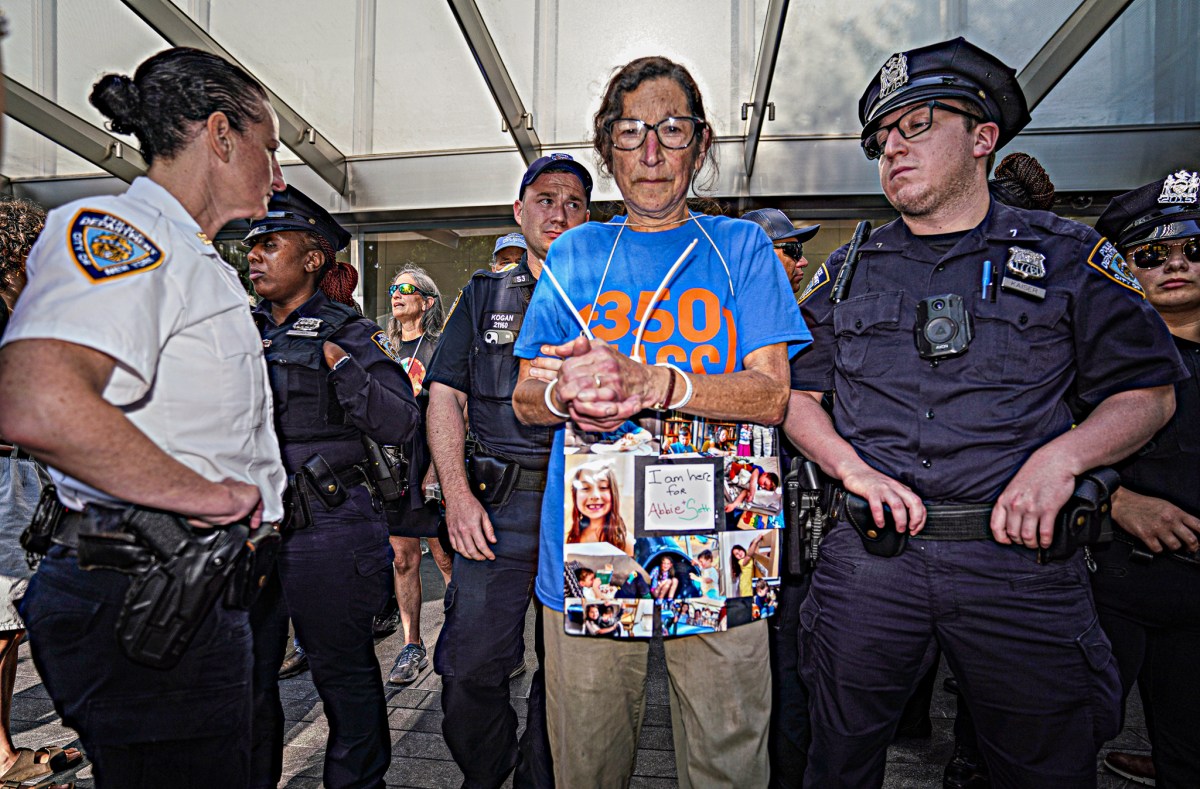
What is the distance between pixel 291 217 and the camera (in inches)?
115

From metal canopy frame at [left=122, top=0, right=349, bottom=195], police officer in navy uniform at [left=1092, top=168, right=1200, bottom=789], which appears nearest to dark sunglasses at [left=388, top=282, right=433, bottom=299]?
metal canopy frame at [left=122, top=0, right=349, bottom=195]

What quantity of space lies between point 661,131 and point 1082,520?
56.7 inches

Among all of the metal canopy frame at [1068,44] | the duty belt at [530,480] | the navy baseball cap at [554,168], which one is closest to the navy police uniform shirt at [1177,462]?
the duty belt at [530,480]

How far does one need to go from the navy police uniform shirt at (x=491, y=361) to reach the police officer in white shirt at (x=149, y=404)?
45.8 inches

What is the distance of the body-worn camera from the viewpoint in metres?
1.96

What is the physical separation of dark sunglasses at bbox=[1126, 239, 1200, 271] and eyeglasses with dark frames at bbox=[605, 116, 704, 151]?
1938 mm

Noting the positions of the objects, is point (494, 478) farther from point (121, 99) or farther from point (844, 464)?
point (121, 99)

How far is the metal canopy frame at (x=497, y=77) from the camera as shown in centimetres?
572

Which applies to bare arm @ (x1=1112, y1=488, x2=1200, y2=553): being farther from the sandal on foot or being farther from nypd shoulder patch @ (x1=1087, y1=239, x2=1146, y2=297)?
the sandal on foot

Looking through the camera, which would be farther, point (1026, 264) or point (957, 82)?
point (957, 82)

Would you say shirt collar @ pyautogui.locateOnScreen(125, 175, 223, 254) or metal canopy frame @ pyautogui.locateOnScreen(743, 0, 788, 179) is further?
metal canopy frame @ pyautogui.locateOnScreen(743, 0, 788, 179)

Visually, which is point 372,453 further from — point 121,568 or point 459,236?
point 459,236

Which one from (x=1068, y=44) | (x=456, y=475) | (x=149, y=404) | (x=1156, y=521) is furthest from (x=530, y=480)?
(x=1068, y=44)

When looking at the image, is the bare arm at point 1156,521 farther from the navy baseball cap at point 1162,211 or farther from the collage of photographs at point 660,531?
the collage of photographs at point 660,531
